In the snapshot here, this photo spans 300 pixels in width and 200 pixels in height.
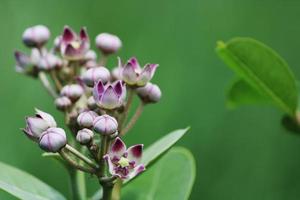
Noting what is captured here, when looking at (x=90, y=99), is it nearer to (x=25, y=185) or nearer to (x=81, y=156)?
(x=81, y=156)

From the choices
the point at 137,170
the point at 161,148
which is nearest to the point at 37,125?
the point at 137,170

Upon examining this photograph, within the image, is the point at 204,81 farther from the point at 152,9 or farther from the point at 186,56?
the point at 152,9

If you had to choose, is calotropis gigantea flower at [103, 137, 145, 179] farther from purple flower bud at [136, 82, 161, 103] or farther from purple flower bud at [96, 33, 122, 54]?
purple flower bud at [96, 33, 122, 54]

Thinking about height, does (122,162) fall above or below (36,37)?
below

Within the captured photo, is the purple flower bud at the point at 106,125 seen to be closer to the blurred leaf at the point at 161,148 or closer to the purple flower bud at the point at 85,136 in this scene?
the purple flower bud at the point at 85,136

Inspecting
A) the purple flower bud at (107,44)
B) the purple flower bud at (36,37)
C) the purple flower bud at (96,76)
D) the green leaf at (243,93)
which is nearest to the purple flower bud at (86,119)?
the purple flower bud at (96,76)

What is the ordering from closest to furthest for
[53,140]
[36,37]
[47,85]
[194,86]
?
[53,140]
[47,85]
[36,37]
[194,86]
